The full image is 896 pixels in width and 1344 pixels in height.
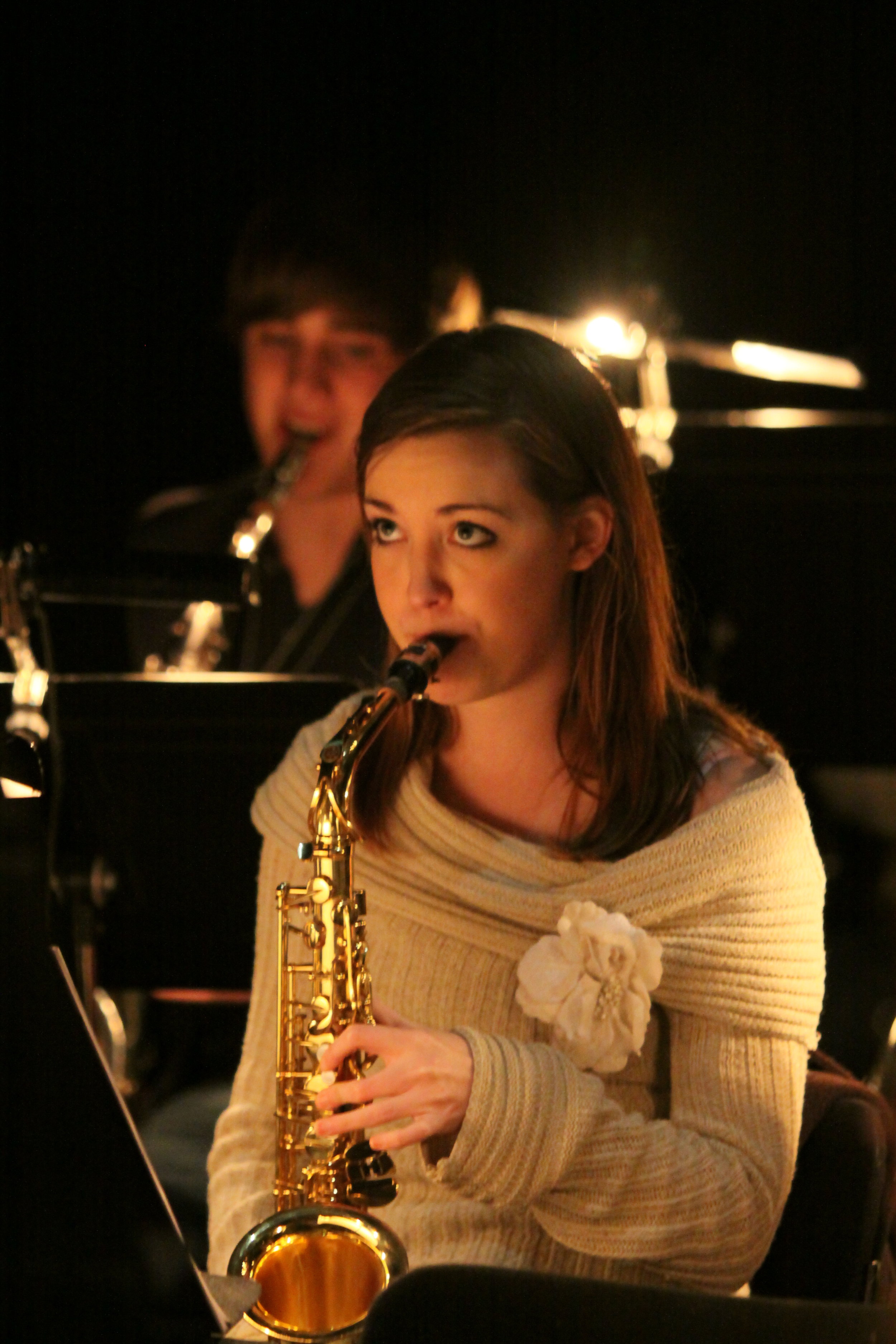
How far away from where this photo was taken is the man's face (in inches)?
78.2

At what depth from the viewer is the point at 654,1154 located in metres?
1.05

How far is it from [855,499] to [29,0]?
1671mm

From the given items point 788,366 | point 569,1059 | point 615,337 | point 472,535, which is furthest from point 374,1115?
point 788,366

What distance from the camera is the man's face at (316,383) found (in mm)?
1985

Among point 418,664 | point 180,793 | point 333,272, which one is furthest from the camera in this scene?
point 333,272

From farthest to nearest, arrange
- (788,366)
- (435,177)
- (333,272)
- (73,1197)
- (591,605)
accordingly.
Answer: (435,177) → (788,366) → (333,272) → (591,605) → (73,1197)

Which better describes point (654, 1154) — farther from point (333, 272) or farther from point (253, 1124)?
point (333, 272)

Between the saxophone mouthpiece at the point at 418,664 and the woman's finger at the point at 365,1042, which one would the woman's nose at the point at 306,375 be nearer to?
the saxophone mouthpiece at the point at 418,664

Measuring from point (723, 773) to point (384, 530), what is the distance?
1.00 feet

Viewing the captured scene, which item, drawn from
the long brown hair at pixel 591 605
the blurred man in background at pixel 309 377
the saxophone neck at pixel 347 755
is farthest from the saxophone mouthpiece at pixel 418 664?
the blurred man in background at pixel 309 377

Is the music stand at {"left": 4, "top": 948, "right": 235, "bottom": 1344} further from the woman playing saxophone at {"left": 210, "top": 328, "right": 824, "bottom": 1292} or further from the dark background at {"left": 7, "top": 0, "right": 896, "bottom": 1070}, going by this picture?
the dark background at {"left": 7, "top": 0, "right": 896, "bottom": 1070}

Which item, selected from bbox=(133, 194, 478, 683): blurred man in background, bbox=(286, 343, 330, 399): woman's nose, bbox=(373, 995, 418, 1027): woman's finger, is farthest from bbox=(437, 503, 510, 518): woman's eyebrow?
bbox=(286, 343, 330, 399): woman's nose

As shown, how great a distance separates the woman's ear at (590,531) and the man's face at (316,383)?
82 centimetres

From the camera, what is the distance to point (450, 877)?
3.84ft
